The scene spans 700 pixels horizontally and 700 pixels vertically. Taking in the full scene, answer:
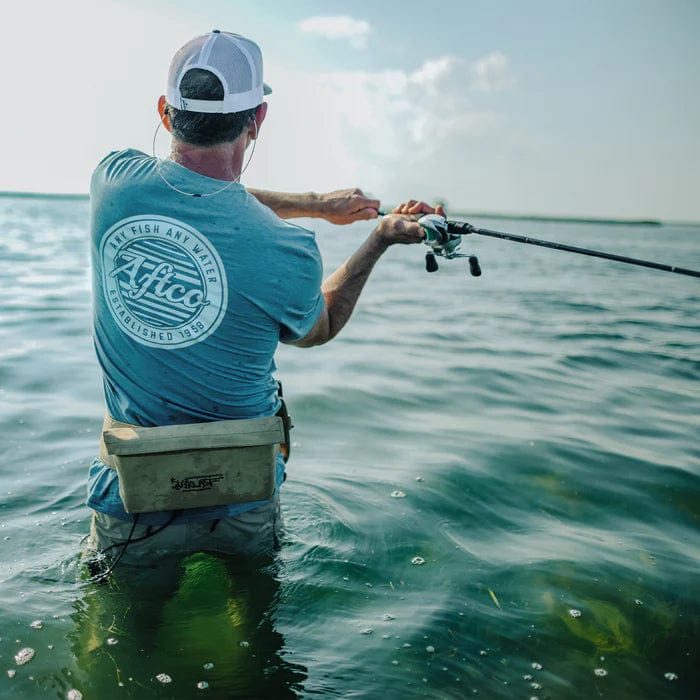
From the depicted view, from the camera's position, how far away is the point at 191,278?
8.73 ft

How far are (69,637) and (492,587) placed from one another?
7.00ft

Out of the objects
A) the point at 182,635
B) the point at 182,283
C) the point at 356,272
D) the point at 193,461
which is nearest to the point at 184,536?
the point at 193,461

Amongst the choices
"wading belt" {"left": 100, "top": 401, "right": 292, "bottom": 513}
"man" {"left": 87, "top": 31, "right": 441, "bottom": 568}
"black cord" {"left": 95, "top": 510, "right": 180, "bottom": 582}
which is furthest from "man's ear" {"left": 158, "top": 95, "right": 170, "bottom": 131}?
"black cord" {"left": 95, "top": 510, "right": 180, "bottom": 582}

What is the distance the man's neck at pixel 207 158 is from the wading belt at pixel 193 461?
0.91 meters

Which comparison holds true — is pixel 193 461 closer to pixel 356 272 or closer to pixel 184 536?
pixel 184 536

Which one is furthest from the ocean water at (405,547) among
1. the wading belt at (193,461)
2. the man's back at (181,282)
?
the man's back at (181,282)

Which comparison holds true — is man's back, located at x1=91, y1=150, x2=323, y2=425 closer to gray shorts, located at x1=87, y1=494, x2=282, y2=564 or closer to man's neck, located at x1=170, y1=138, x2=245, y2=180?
man's neck, located at x1=170, y1=138, x2=245, y2=180

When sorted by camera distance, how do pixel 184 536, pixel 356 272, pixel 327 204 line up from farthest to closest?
pixel 327 204
pixel 356 272
pixel 184 536

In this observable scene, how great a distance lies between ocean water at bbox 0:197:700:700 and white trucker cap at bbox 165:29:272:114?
179 centimetres

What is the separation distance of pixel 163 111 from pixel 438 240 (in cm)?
131

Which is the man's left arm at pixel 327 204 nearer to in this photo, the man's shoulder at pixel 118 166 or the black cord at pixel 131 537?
the man's shoulder at pixel 118 166

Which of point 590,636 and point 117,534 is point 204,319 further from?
point 590,636

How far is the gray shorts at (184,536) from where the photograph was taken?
9.78 ft

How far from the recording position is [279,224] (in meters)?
2.72
